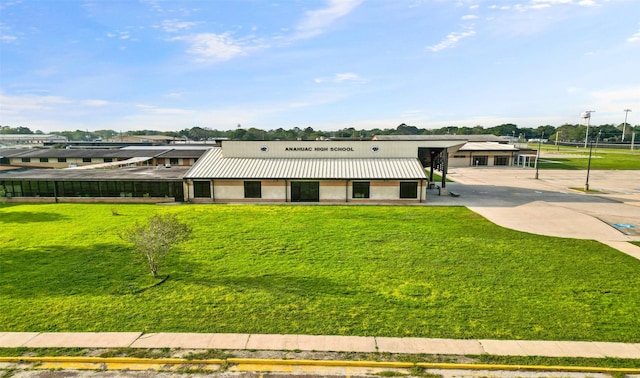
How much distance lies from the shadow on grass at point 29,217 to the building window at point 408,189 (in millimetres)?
31719

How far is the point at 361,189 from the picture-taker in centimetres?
3881

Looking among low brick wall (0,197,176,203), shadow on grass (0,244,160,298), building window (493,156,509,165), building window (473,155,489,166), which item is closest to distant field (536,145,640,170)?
building window (493,156,509,165)

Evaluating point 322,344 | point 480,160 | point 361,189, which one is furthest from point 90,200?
point 480,160

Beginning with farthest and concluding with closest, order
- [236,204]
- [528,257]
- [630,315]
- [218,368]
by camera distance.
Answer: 1. [236,204]
2. [528,257]
3. [630,315]
4. [218,368]

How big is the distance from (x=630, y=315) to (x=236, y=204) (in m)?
32.0

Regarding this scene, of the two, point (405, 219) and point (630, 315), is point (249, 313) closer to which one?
point (630, 315)

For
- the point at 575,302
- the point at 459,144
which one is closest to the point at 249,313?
the point at 575,302

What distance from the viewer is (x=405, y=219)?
30969 mm

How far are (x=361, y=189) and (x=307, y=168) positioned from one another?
21.5 feet

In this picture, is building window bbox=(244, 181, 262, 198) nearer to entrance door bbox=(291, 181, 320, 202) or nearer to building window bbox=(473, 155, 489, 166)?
entrance door bbox=(291, 181, 320, 202)

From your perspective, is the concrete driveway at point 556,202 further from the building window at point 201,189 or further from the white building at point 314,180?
the building window at point 201,189

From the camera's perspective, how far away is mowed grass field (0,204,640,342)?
13.6 m

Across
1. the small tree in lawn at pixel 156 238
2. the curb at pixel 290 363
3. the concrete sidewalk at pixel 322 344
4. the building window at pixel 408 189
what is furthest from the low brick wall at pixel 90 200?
the curb at pixel 290 363

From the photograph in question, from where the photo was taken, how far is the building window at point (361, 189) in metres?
38.7
